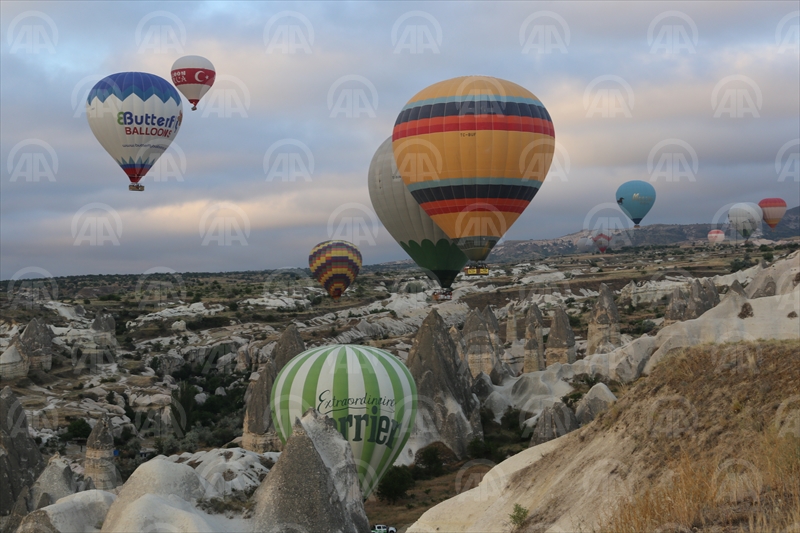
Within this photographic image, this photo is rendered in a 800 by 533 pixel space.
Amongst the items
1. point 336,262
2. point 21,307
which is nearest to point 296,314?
point 336,262

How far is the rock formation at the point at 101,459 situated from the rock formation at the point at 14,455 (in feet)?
5.43

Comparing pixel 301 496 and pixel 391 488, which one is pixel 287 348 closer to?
pixel 391 488

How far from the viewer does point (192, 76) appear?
50844 millimetres

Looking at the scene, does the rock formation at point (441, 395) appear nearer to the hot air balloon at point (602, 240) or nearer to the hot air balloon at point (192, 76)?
the hot air balloon at point (192, 76)

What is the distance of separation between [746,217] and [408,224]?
329 feet

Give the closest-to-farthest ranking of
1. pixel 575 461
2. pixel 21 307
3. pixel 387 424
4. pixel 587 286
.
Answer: pixel 575 461 → pixel 387 424 → pixel 21 307 → pixel 587 286

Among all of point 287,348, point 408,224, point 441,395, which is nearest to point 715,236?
point 408,224

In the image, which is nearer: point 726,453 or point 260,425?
point 726,453

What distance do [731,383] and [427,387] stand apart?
2326cm

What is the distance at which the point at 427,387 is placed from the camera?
118ft

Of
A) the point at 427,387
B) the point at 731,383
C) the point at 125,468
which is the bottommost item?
the point at 125,468

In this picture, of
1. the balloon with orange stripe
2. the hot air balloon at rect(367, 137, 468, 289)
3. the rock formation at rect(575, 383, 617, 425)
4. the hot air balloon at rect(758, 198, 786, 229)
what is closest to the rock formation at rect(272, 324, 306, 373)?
the balloon with orange stripe

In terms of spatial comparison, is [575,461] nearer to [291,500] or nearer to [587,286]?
[291,500]

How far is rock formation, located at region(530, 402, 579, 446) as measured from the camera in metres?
30.8
